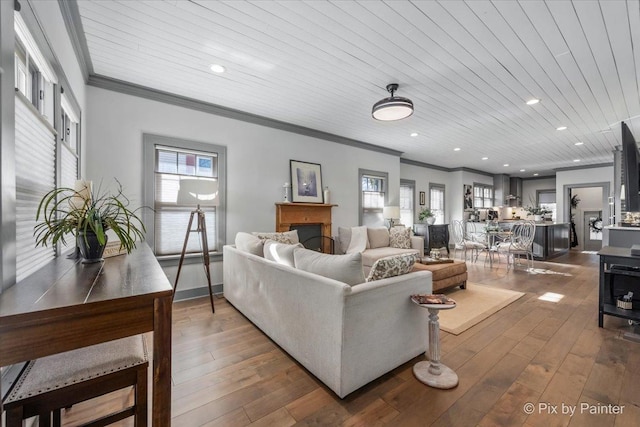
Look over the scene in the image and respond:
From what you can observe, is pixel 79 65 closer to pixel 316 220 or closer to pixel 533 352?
pixel 316 220

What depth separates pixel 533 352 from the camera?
2.32m

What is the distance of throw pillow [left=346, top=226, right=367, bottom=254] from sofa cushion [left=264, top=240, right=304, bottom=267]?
260cm

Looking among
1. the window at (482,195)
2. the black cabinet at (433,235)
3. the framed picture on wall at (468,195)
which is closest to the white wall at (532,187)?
the window at (482,195)

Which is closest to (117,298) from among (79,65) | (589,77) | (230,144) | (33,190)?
(33,190)

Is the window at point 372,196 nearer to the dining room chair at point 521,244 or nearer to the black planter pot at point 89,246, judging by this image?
the dining room chair at point 521,244

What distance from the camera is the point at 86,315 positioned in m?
0.91

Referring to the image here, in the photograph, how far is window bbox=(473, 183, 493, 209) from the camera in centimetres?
965

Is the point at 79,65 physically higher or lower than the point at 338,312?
higher

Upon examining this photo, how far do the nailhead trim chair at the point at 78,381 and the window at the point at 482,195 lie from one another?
10476 millimetres

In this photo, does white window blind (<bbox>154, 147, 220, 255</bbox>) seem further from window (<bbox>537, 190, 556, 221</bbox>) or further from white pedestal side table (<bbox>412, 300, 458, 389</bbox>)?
window (<bbox>537, 190, 556, 221</bbox>)

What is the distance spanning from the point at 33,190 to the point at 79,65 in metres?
1.94

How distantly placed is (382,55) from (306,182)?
2644 mm

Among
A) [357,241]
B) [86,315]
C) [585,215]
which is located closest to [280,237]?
[357,241]

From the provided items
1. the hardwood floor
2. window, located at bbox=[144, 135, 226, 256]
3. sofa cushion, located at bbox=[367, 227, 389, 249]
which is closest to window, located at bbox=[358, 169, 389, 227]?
sofa cushion, located at bbox=[367, 227, 389, 249]
